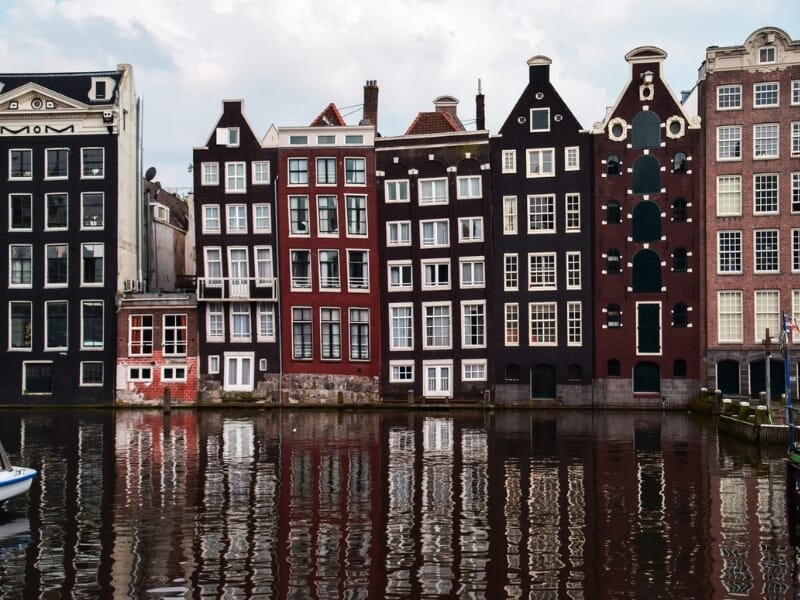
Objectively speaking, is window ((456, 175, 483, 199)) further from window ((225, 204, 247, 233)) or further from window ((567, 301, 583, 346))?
window ((225, 204, 247, 233))

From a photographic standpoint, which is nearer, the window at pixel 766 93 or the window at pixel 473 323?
the window at pixel 766 93

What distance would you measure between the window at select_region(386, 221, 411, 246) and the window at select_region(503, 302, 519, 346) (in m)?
8.23

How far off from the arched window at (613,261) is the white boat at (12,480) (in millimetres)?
42476

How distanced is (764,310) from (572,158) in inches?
613

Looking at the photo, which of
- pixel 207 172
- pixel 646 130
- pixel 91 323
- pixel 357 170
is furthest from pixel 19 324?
pixel 646 130

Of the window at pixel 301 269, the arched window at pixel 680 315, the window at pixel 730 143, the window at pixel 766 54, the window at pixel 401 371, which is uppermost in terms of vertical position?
the window at pixel 766 54

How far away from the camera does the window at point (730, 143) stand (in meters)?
62.2

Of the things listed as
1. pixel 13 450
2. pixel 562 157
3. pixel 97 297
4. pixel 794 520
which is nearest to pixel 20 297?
pixel 97 297

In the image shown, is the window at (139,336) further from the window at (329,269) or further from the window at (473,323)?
the window at (473,323)

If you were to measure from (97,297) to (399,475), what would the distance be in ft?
129

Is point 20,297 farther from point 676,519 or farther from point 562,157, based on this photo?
point 676,519

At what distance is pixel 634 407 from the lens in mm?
62906

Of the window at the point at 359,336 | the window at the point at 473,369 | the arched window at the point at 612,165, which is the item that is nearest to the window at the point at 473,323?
the window at the point at 473,369

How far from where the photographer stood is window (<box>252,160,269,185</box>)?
68.4 meters
